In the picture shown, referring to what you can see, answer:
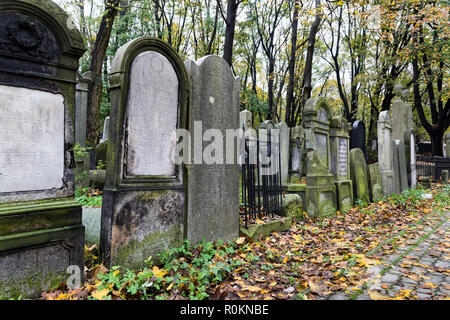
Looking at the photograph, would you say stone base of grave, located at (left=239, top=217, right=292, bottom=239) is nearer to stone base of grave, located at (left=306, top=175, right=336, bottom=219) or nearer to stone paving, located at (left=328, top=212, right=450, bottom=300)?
stone base of grave, located at (left=306, top=175, right=336, bottom=219)

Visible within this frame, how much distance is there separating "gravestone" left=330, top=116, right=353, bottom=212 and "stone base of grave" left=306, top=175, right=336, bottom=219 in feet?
2.14

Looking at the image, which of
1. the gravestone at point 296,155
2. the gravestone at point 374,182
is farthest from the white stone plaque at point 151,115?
the gravestone at point 296,155

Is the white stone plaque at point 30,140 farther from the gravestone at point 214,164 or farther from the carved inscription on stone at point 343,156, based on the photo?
the carved inscription on stone at point 343,156

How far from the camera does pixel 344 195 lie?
24.0 ft

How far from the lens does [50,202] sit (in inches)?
105

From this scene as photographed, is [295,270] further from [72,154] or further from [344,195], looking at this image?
[344,195]

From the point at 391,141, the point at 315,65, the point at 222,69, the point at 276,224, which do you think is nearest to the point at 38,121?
the point at 222,69

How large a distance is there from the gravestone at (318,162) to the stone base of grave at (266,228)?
1226mm

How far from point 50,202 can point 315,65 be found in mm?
27128

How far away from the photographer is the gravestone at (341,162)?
23.6 feet

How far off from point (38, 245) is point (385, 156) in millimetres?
9993

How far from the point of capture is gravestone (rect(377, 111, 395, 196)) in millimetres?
9273

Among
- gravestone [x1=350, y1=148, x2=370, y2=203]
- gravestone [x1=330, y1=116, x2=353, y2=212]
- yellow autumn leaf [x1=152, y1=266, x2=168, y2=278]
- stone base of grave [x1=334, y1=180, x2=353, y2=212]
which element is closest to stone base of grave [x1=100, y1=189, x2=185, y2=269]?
yellow autumn leaf [x1=152, y1=266, x2=168, y2=278]
